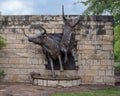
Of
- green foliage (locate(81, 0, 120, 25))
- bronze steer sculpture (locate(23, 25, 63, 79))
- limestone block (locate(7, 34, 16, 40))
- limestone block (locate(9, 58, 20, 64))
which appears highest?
green foliage (locate(81, 0, 120, 25))

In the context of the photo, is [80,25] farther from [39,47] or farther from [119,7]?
[119,7]

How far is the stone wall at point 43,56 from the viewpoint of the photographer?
12766 mm

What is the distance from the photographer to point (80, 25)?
12.8m

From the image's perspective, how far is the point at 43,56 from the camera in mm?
12828

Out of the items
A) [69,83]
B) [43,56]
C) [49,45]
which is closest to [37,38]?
[49,45]

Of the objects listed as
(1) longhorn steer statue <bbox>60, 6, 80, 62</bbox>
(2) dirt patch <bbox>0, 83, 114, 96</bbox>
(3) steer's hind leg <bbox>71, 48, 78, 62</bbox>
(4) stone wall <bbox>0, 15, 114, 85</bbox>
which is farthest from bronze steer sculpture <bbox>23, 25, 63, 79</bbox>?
(2) dirt patch <bbox>0, 83, 114, 96</bbox>

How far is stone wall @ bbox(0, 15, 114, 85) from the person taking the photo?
41.9 ft

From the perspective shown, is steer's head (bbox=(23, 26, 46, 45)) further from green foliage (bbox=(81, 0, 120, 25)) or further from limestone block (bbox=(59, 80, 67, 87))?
green foliage (bbox=(81, 0, 120, 25))

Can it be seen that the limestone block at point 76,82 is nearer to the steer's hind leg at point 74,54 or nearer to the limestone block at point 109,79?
the steer's hind leg at point 74,54

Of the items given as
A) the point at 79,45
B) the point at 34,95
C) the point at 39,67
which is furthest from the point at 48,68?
the point at 34,95

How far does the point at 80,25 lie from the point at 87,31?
351mm

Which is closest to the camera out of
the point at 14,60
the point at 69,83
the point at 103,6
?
the point at 103,6

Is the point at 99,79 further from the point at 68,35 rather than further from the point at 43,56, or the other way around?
the point at 43,56

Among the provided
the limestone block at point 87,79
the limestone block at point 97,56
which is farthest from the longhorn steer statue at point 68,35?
the limestone block at point 87,79
